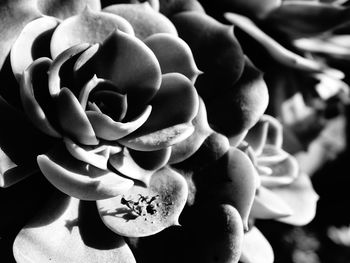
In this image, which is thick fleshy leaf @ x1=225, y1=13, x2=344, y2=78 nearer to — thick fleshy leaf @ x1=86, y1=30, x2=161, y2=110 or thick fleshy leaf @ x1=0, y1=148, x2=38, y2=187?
thick fleshy leaf @ x1=86, y1=30, x2=161, y2=110

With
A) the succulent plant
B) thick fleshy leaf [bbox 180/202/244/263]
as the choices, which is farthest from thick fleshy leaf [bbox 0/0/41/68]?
thick fleshy leaf [bbox 180/202/244/263]

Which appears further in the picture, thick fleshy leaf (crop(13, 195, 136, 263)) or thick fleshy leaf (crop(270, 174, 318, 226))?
thick fleshy leaf (crop(270, 174, 318, 226))

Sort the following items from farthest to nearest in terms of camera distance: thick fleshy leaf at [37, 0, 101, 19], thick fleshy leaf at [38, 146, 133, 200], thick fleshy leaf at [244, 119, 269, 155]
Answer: thick fleshy leaf at [244, 119, 269, 155], thick fleshy leaf at [37, 0, 101, 19], thick fleshy leaf at [38, 146, 133, 200]

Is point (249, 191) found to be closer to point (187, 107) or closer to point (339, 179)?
point (187, 107)

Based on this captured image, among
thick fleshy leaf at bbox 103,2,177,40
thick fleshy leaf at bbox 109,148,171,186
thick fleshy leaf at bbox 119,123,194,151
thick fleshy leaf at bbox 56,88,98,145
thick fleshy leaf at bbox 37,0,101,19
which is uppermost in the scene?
thick fleshy leaf at bbox 37,0,101,19

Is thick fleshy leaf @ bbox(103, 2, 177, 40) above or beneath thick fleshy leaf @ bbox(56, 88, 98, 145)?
above

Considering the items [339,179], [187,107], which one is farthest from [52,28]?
[339,179]
